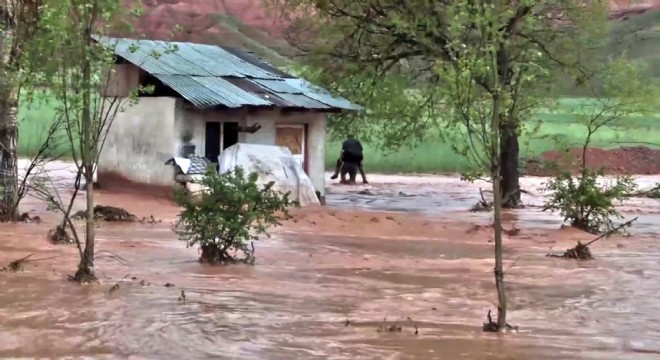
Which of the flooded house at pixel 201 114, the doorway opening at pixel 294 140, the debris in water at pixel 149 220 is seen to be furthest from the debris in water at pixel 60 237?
the doorway opening at pixel 294 140

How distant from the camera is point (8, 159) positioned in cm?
1669

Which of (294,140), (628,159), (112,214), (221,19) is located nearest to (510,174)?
(294,140)

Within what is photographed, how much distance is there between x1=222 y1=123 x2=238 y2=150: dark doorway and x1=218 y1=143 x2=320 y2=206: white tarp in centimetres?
83

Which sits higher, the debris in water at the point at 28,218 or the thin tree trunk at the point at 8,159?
the thin tree trunk at the point at 8,159

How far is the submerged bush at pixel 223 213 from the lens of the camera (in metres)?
11.8

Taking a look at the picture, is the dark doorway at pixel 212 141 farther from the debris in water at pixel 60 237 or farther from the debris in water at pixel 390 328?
the debris in water at pixel 390 328

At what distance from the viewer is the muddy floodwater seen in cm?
758

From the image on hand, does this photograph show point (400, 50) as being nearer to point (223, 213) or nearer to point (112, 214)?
point (112, 214)

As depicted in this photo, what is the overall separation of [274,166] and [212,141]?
1.54 metres

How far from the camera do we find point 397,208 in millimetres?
23641

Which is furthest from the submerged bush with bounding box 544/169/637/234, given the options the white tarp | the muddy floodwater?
the white tarp

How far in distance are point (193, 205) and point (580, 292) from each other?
4508 millimetres

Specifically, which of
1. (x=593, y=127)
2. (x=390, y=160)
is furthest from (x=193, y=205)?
(x=390, y=160)

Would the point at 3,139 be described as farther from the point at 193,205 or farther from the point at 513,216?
the point at 513,216
